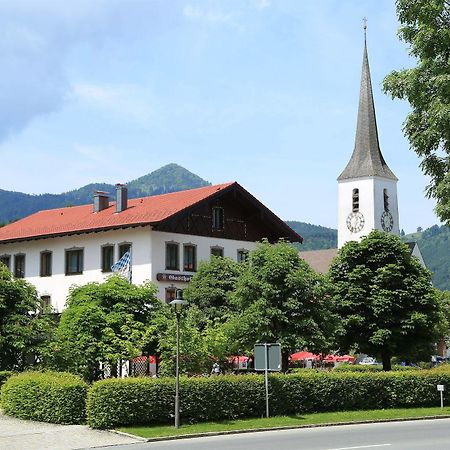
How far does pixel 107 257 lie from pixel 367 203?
41010 mm

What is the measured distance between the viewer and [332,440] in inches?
859

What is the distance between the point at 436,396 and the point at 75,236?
95.3 feet

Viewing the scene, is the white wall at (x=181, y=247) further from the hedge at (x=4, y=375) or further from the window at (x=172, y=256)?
the hedge at (x=4, y=375)

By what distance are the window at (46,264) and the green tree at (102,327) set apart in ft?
70.1

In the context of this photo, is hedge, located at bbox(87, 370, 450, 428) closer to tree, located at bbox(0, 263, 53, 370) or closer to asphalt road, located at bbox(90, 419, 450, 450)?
asphalt road, located at bbox(90, 419, 450, 450)

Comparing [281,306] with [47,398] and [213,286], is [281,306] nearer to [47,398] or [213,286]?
[213,286]

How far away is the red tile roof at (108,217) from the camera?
52.2 metres

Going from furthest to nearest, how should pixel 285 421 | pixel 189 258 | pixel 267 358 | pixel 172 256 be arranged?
pixel 189 258 → pixel 172 256 → pixel 267 358 → pixel 285 421

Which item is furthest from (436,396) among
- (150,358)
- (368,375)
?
(150,358)

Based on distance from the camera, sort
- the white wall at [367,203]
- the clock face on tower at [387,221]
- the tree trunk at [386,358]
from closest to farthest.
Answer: the tree trunk at [386,358]
the white wall at [367,203]
the clock face on tower at [387,221]

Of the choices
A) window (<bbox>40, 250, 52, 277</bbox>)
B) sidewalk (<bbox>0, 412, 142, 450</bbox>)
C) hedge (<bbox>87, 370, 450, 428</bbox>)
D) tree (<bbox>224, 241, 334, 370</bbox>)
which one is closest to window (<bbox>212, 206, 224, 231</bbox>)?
window (<bbox>40, 250, 52, 277</bbox>)

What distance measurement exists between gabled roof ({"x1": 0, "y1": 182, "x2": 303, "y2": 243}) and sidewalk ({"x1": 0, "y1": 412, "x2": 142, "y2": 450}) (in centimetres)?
2540

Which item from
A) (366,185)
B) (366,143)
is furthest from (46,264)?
(366,143)

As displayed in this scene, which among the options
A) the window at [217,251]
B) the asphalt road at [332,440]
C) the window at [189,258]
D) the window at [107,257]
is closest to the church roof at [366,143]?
the window at [217,251]
